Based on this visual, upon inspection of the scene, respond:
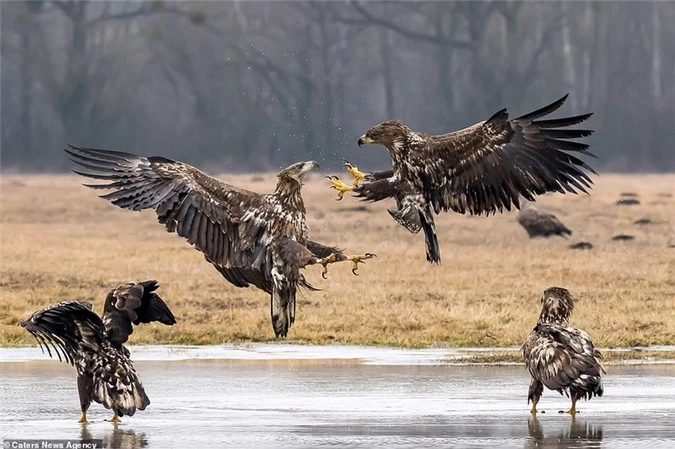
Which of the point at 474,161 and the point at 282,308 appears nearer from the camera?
the point at 282,308

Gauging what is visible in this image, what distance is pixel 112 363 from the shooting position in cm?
1048

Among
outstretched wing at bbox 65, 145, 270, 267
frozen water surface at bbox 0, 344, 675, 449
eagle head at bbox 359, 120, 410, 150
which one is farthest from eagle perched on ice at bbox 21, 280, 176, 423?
eagle head at bbox 359, 120, 410, 150

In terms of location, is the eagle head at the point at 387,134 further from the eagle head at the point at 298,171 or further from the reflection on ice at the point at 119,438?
the reflection on ice at the point at 119,438

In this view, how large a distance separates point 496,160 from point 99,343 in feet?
10.5

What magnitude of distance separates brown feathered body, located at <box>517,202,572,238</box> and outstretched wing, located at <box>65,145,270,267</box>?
1485 centimetres

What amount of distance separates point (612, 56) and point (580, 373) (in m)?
47.4

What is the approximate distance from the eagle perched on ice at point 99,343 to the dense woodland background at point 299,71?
40420 mm

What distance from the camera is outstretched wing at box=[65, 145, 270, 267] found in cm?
1125

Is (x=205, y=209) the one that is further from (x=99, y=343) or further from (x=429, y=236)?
(x=429, y=236)

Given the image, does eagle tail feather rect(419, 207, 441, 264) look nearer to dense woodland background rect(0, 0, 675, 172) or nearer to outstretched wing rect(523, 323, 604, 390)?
outstretched wing rect(523, 323, 604, 390)

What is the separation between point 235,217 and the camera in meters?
11.3

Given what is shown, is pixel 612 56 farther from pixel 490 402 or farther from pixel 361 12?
pixel 490 402

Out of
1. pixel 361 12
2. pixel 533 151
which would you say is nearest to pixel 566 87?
pixel 361 12

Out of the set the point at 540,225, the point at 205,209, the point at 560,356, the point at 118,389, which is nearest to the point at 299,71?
the point at 540,225
